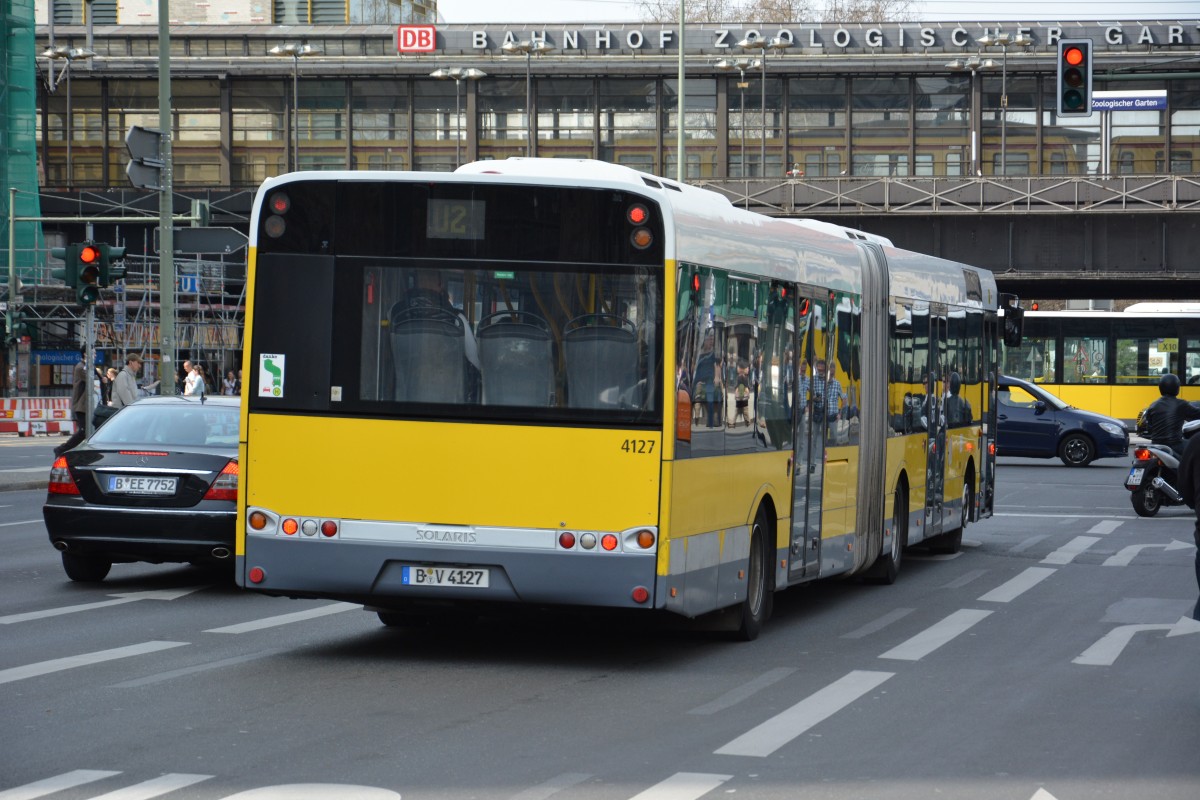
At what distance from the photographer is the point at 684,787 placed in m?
7.16

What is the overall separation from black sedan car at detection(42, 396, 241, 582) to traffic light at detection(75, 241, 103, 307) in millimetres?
13354

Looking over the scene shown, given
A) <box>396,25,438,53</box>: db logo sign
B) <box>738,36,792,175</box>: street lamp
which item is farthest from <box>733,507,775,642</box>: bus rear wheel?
<box>396,25,438,53</box>: db logo sign

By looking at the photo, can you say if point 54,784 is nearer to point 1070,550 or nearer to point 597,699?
point 597,699

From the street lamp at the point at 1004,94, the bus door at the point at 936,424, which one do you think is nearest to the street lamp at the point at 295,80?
the street lamp at the point at 1004,94

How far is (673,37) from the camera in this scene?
65.9 meters

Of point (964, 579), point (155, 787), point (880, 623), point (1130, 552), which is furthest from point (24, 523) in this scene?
point (155, 787)

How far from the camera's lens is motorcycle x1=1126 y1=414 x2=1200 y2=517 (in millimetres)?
24562

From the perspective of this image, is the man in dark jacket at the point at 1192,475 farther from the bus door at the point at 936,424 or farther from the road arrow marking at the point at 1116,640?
the bus door at the point at 936,424

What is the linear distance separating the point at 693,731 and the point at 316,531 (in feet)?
9.19

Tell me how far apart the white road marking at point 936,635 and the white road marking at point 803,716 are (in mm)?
848

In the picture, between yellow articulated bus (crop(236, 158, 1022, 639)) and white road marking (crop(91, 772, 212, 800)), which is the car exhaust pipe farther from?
white road marking (crop(91, 772, 212, 800))

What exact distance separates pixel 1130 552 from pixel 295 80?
5174cm

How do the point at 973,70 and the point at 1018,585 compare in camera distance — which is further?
the point at 973,70

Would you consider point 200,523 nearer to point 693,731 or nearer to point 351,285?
point 351,285
